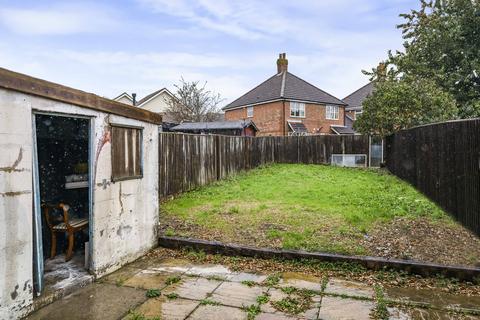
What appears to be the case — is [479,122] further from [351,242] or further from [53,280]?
[53,280]

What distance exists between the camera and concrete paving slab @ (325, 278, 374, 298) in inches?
149

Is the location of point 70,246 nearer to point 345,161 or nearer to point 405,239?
point 405,239

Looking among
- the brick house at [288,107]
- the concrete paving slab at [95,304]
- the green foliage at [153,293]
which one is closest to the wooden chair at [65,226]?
the concrete paving slab at [95,304]

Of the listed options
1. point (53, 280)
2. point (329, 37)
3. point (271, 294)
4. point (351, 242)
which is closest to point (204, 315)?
point (271, 294)

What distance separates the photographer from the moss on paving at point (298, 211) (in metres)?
5.67

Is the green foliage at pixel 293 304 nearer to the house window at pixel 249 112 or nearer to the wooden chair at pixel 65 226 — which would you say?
the wooden chair at pixel 65 226

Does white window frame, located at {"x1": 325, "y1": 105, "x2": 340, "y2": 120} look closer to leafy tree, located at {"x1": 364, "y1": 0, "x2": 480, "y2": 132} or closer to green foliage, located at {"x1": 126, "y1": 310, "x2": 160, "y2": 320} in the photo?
leafy tree, located at {"x1": 364, "y1": 0, "x2": 480, "y2": 132}

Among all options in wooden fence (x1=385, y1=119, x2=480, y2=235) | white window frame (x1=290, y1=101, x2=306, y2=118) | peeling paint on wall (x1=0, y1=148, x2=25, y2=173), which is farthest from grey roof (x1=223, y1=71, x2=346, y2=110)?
peeling paint on wall (x1=0, y1=148, x2=25, y2=173)

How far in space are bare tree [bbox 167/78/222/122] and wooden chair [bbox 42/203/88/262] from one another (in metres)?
31.0

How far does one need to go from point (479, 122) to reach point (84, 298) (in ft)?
21.0

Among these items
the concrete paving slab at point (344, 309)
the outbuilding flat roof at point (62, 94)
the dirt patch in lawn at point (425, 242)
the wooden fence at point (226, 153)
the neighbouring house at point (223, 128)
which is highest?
the neighbouring house at point (223, 128)

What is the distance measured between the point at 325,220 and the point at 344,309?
10.9 feet

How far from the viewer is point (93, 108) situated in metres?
4.09

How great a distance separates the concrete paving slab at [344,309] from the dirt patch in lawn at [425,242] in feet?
4.83
